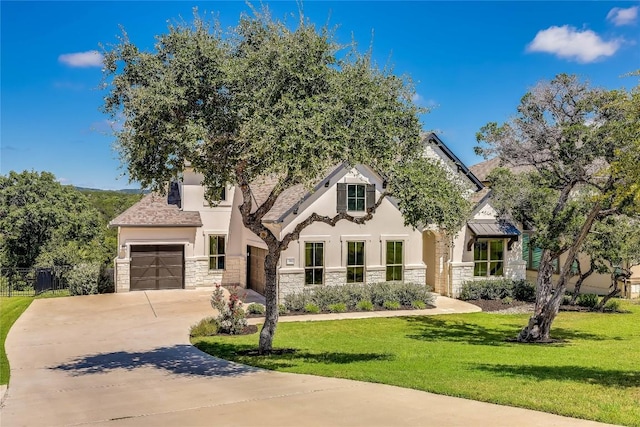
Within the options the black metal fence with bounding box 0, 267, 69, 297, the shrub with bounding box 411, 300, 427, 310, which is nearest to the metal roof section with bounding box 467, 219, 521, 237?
the shrub with bounding box 411, 300, 427, 310

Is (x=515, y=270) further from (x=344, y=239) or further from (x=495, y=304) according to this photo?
(x=344, y=239)

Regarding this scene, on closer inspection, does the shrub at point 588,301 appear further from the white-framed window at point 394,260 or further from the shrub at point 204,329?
the shrub at point 204,329

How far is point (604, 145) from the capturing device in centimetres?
1611

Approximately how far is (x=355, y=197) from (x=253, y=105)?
13793 millimetres

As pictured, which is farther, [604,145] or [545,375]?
[604,145]

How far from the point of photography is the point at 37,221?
38.7 m

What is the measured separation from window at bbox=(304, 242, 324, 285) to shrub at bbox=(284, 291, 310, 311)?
55.0 inches

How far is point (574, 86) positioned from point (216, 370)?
43.9 ft

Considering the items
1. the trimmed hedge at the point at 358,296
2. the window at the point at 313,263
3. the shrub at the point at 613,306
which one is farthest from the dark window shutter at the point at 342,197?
the shrub at the point at 613,306

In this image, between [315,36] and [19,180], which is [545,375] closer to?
[315,36]

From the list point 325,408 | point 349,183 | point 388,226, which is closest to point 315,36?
point 325,408

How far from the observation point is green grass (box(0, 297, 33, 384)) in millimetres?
12944

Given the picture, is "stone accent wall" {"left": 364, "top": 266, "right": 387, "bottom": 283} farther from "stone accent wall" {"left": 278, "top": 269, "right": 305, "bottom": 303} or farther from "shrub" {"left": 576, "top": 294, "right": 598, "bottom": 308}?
"shrub" {"left": 576, "top": 294, "right": 598, "bottom": 308}

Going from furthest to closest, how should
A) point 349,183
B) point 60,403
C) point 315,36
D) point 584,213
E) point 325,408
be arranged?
point 349,183 → point 584,213 → point 315,36 → point 60,403 → point 325,408
